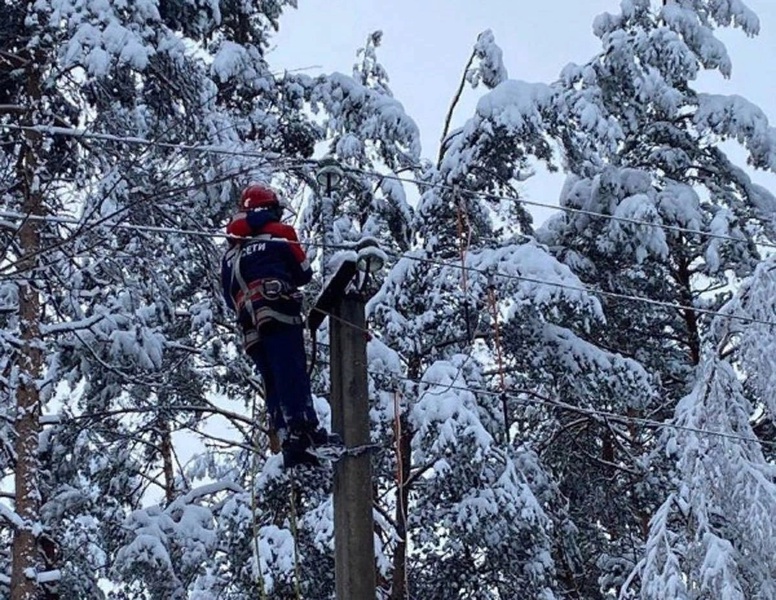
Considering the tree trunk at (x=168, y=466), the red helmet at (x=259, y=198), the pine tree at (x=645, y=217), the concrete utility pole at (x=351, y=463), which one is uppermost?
the pine tree at (x=645, y=217)

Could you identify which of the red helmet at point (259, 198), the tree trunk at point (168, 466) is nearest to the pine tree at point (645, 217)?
the tree trunk at point (168, 466)

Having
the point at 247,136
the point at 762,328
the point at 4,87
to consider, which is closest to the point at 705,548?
the point at 762,328

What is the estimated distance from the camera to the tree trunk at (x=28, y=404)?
8.05m

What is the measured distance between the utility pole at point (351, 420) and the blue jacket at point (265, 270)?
185 millimetres

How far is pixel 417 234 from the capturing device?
10.9m

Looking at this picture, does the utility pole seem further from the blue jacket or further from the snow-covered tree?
the snow-covered tree

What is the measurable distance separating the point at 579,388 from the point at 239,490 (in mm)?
3520

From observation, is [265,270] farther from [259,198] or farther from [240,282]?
[259,198]

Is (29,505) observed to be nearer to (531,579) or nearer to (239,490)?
(239,490)

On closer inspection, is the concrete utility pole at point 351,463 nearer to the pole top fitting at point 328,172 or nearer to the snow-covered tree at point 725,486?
the pole top fitting at point 328,172

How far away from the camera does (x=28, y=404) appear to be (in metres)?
8.42

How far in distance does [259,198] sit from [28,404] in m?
4.40

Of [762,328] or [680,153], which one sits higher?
[680,153]

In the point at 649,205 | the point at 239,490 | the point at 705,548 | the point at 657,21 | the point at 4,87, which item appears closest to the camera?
the point at 705,548
